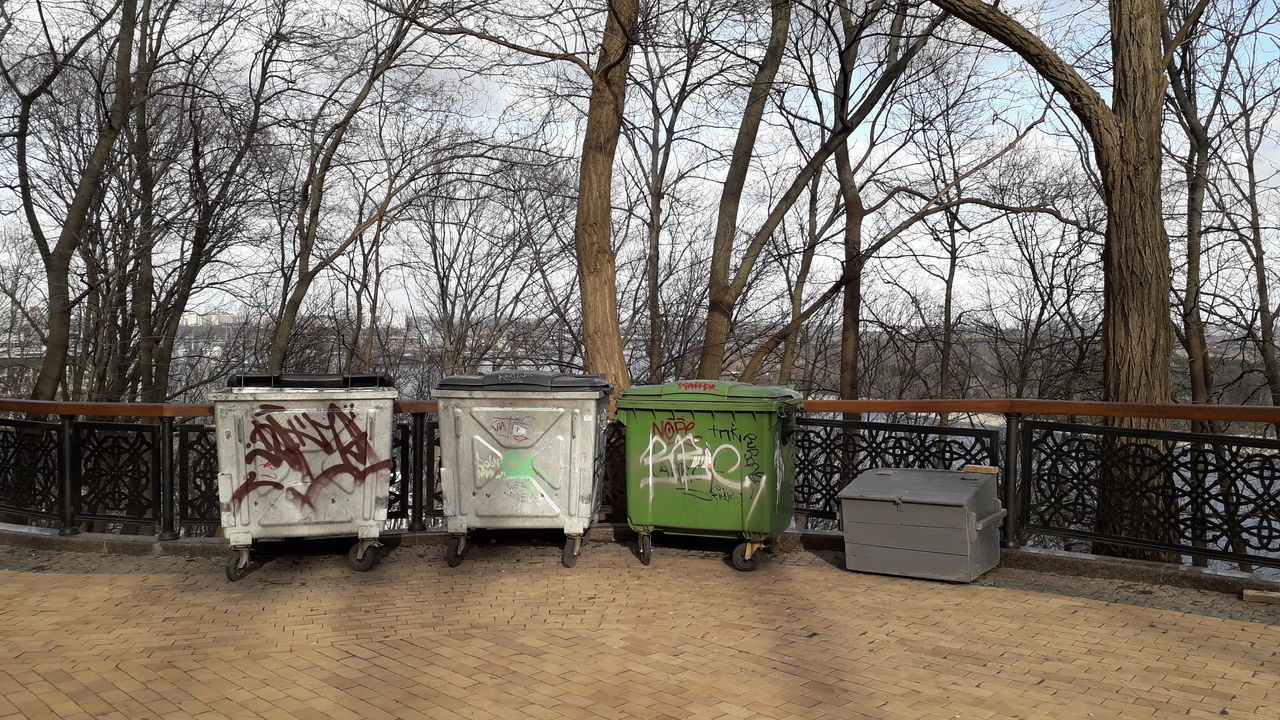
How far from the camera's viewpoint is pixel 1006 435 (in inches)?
264

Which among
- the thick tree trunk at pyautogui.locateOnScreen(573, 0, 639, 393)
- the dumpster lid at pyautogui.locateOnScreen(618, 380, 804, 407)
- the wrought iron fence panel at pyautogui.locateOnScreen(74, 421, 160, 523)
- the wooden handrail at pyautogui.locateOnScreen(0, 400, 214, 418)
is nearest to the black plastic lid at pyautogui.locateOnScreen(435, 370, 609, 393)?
the dumpster lid at pyautogui.locateOnScreen(618, 380, 804, 407)

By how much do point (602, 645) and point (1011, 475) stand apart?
11.3 feet

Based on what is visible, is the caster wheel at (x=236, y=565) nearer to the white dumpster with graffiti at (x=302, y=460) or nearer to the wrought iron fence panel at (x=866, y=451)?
the white dumpster with graffiti at (x=302, y=460)

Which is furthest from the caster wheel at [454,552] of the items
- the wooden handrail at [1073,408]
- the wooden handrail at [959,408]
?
the wooden handrail at [1073,408]

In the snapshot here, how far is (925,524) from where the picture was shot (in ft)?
20.2

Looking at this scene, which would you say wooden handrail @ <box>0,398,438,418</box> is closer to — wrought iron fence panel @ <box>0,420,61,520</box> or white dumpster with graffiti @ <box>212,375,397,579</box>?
wrought iron fence panel @ <box>0,420,61,520</box>

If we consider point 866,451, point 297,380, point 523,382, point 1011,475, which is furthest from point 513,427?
point 1011,475

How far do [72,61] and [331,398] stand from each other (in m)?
11.9

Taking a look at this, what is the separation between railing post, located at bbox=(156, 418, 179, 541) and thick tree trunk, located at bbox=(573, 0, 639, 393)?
399 cm

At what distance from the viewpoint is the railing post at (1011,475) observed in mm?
6633

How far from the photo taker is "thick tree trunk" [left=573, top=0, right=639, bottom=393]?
9539mm

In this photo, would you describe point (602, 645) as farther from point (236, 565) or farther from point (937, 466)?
point (937, 466)

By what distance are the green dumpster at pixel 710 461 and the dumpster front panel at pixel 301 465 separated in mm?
1861

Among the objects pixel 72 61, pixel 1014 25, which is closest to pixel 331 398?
pixel 1014 25
